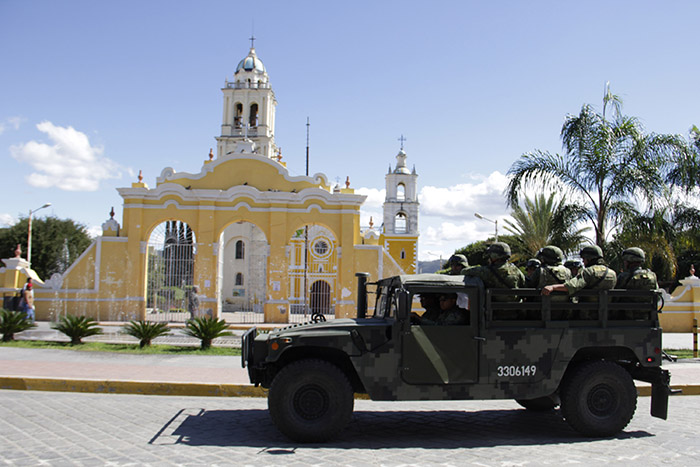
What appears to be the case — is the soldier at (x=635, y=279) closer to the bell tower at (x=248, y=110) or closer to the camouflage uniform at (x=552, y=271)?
the camouflage uniform at (x=552, y=271)

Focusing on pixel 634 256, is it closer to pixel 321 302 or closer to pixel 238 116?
pixel 321 302

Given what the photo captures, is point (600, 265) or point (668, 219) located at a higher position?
point (668, 219)

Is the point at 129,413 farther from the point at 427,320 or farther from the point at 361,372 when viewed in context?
the point at 427,320

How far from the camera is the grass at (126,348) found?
1331 centimetres

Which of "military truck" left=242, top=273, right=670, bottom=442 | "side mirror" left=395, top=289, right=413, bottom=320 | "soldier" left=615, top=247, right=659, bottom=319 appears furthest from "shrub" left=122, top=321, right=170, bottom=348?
"soldier" left=615, top=247, right=659, bottom=319

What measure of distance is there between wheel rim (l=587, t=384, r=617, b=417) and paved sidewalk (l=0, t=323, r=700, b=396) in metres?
3.38

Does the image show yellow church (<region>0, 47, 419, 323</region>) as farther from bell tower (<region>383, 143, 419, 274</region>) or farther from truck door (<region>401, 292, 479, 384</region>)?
bell tower (<region>383, 143, 419, 274</region>)

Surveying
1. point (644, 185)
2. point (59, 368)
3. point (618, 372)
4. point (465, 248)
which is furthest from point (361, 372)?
point (465, 248)

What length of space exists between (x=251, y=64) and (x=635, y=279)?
1778 inches

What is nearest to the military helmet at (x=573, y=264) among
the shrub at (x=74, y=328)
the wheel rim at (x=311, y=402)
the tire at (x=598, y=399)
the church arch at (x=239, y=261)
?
the tire at (x=598, y=399)

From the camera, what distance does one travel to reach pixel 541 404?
26.6ft

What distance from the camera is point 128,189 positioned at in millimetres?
22797

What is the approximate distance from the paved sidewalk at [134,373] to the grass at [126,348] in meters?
0.43

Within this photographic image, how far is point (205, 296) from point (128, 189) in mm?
5076
